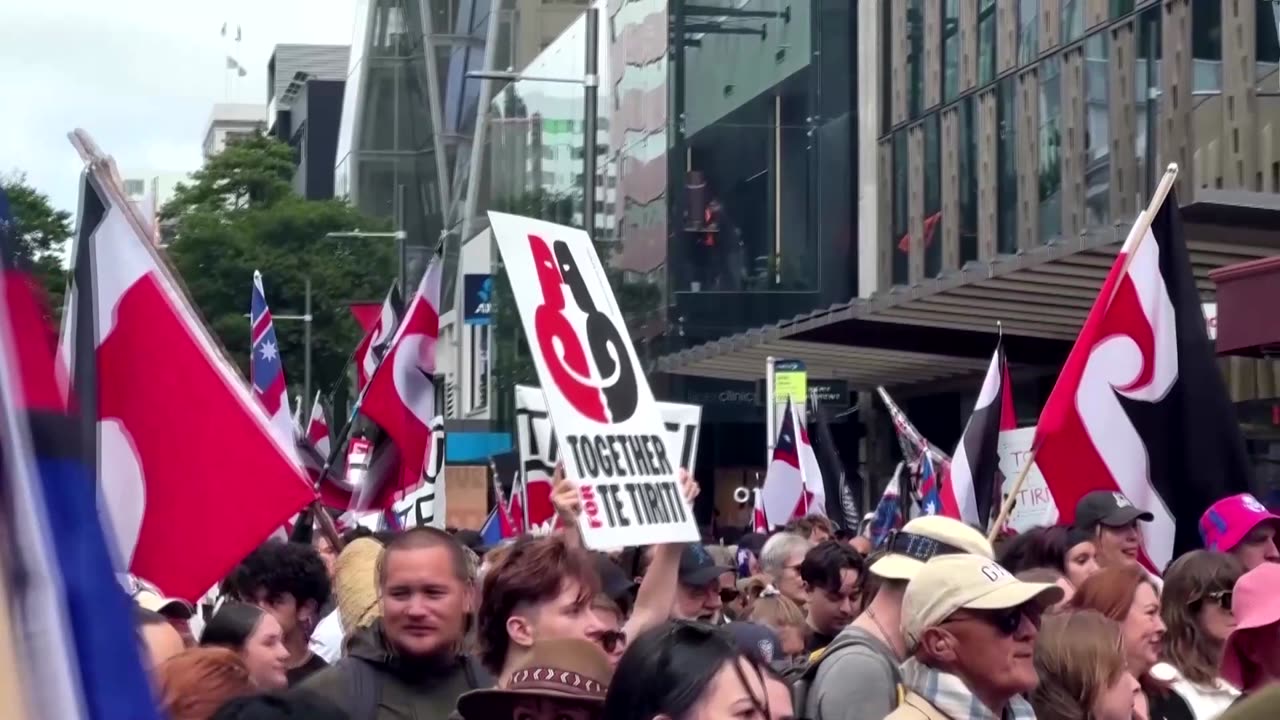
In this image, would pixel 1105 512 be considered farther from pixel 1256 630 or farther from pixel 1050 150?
pixel 1050 150

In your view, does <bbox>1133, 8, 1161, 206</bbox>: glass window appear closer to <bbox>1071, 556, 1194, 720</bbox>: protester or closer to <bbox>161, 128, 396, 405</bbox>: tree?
<bbox>1071, 556, 1194, 720</bbox>: protester

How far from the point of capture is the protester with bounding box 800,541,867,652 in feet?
26.1

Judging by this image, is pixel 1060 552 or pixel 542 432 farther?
pixel 542 432

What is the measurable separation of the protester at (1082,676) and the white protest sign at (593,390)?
1456 mm

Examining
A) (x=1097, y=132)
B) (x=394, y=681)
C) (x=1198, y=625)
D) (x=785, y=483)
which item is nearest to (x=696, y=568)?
(x=1198, y=625)

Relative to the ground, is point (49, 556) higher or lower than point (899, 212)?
lower

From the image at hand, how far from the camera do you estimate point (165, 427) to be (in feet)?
21.9

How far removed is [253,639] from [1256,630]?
2.48 meters

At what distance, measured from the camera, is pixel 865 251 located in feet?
107

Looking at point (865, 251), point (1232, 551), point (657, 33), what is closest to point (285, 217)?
point (657, 33)

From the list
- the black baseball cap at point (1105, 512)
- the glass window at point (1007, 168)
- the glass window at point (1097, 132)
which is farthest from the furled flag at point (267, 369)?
the glass window at point (1007, 168)

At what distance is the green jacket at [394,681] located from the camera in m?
4.90

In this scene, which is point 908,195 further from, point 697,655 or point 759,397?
point 697,655

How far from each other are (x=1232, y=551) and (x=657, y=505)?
2003 millimetres
